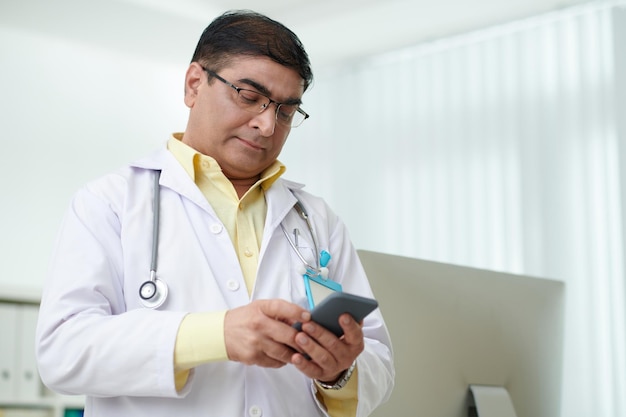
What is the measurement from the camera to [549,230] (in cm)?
426

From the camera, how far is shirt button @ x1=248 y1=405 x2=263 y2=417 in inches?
52.3

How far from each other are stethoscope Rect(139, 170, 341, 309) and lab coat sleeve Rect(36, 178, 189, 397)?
48 mm

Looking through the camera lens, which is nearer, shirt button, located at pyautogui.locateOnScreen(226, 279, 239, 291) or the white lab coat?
the white lab coat

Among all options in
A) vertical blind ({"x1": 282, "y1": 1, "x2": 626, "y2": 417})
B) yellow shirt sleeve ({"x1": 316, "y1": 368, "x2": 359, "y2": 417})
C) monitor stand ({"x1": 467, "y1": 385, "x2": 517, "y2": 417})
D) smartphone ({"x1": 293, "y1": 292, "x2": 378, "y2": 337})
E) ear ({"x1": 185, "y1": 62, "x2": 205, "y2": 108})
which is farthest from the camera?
vertical blind ({"x1": 282, "y1": 1, "x2": 626, "y2": 417})

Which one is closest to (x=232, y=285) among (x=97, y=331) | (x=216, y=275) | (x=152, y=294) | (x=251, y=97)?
(x=216, y=275)

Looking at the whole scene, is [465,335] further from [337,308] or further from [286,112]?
[337,308]

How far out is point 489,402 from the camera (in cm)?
193

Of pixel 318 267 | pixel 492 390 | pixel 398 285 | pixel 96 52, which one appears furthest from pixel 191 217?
pixel 96 52

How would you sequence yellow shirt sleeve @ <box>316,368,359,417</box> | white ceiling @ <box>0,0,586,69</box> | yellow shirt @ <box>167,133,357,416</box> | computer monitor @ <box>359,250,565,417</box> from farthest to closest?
white ceiling @ <box>0,0,586,69</box> < computer monitor @ <box>359,250,565,417</box> < yellow shirt sleeve @ <box>316,368,359,417</box> < yellow shirt @ <box>167,133,357,416</box>

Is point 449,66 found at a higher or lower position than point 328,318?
higher

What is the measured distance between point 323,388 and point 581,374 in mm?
2991

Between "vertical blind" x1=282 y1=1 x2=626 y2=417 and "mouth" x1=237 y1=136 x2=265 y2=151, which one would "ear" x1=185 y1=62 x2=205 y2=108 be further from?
"vertical blind" x1=282 y1=1 x2=626 y2=417

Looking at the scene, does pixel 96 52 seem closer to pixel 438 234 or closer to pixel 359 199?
pixel 359 199

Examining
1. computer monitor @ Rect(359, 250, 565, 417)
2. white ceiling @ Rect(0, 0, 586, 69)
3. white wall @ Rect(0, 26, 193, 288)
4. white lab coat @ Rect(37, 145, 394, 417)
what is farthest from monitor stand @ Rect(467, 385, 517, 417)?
white wall @ Rect(0, 26, 193, 288)
